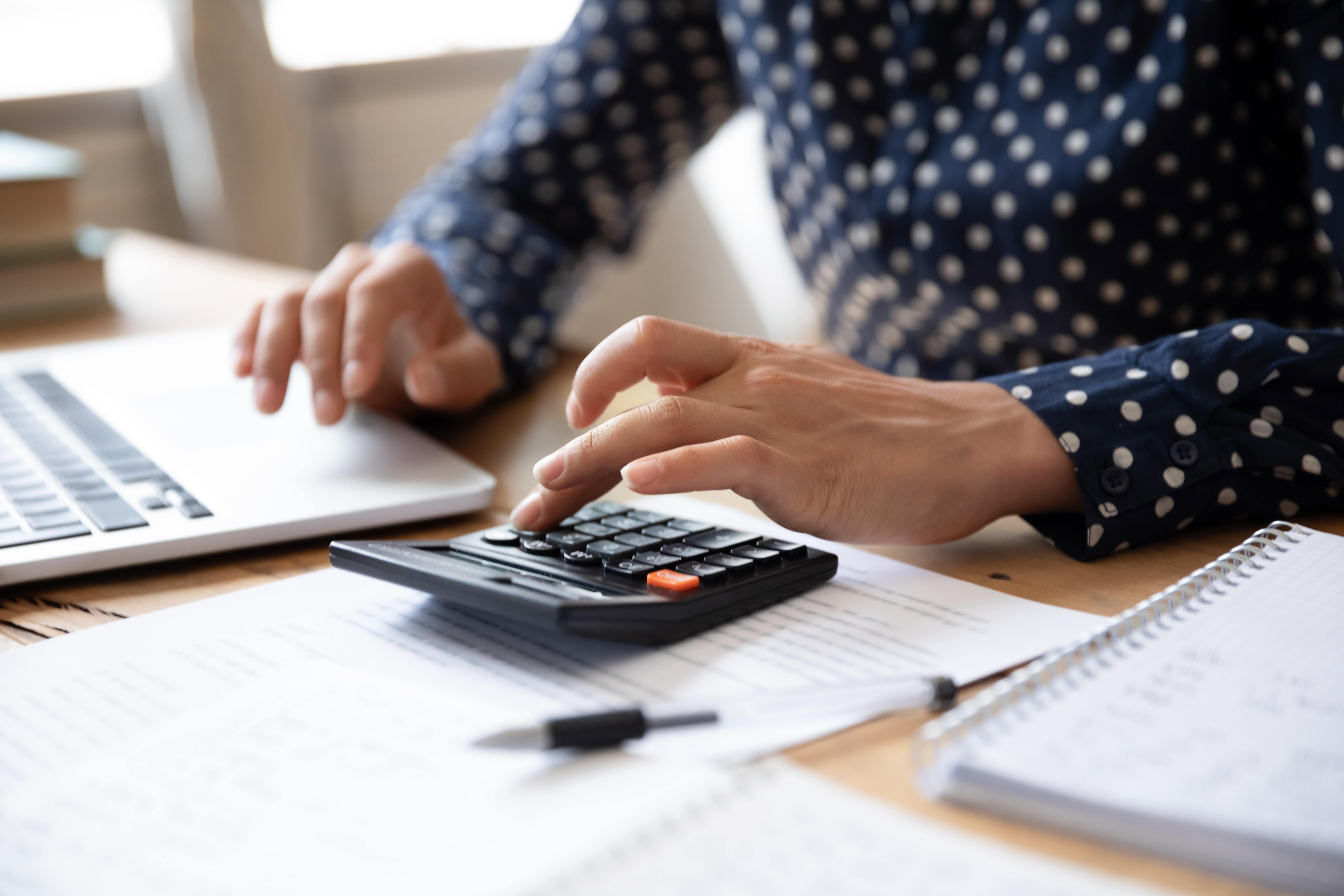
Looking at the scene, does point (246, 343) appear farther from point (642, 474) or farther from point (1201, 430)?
point (1201, 430)

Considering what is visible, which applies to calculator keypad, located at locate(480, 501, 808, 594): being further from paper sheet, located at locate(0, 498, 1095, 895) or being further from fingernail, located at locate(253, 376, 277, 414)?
fingernail, located at locate(253, 376, 277, 414)

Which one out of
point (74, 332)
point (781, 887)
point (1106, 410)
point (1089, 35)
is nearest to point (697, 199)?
point (74, 332)

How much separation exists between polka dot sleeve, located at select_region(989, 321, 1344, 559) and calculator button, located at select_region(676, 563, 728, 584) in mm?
182

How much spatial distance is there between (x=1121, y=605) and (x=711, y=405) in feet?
0.65

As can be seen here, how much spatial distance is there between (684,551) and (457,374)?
371 mm

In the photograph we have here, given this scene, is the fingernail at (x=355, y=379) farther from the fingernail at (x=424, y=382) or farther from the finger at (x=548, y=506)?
the finger at (x=548, y=506)

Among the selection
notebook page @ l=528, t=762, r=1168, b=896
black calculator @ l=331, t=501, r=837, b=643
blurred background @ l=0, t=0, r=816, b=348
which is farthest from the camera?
blurred background @ l=0, t=0, r=816, b=348

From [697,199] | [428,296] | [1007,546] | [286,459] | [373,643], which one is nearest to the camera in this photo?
[373,643]

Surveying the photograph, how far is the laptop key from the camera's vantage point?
1.80 feet

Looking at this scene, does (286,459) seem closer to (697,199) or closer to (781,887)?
(781,887)

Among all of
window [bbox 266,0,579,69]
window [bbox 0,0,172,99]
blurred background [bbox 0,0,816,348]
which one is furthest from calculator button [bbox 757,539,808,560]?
window [bbox 266,0,579,69]

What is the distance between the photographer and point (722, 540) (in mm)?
488

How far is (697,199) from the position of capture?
108 inches

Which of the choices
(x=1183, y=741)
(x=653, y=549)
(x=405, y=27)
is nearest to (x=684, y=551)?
(x=653, y=549)
